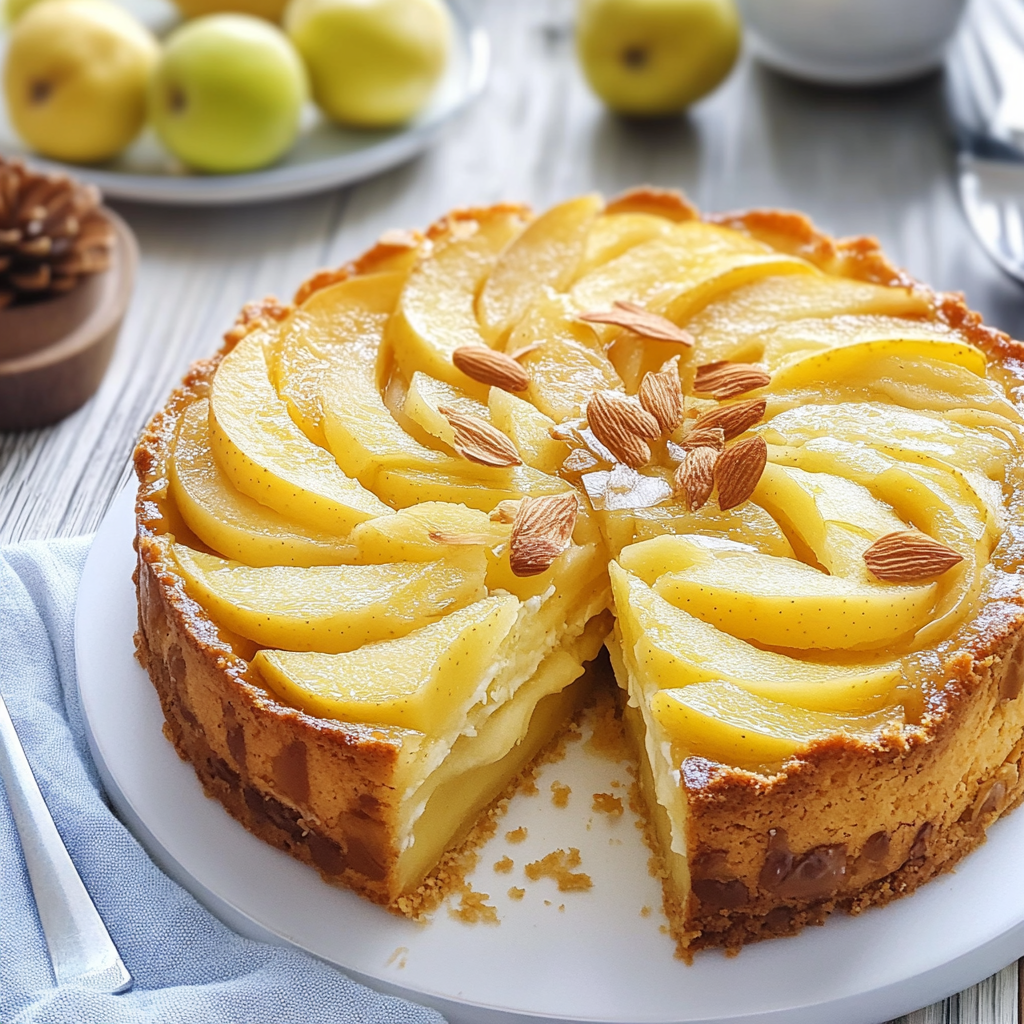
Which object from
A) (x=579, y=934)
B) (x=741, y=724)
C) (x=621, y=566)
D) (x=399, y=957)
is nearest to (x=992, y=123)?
(x=621, y=566)

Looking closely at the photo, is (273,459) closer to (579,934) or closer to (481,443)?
(481,443)

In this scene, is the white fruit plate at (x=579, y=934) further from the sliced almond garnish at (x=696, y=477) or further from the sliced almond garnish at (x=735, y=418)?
the sliced almond garnish at (x=735, y=418)

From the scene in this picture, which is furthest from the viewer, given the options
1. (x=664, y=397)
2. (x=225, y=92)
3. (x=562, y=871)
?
(x=225, y=92)


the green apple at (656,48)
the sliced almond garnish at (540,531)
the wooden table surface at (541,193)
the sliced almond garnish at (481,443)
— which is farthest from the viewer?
the green apple at (656,48)

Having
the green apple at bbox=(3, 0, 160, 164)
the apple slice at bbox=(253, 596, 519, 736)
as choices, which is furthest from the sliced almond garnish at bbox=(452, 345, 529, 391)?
the green apple at bbox=(3, 0, 160, 164)

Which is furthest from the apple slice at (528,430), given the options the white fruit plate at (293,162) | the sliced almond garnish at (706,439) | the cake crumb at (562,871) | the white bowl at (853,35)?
the white bowl at (853,35)

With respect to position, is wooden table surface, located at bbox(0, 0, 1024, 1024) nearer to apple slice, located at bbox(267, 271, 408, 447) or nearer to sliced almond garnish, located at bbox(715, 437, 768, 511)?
apple slice, located at bbox(267, 271, 408, 447)
